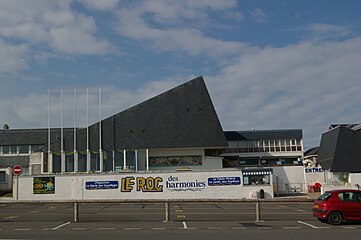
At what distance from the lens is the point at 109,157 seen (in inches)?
2023

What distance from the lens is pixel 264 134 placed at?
79.2 metres

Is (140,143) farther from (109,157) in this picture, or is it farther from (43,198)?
(43,198)

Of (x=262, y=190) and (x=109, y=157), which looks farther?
(x=109, y=157)

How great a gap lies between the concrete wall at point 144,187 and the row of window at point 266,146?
38892 mm

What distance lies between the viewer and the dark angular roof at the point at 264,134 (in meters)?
78.1

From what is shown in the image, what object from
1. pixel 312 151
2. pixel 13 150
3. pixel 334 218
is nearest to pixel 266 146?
pixel 312 151

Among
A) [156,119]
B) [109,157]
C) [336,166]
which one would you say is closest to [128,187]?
[109,157]

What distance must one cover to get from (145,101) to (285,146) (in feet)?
105

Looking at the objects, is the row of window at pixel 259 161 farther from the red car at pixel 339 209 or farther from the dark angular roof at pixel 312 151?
the red car at pixel 339 209

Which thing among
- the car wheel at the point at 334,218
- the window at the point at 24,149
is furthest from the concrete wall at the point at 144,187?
the window at the point at 24,149

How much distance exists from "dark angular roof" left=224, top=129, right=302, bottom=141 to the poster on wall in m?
43.6

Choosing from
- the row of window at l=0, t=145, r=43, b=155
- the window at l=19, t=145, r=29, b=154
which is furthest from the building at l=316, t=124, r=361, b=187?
the window at l=19, t=145, r=29, b=154

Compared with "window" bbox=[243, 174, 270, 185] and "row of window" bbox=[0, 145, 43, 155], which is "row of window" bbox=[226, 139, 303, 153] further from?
"window" bbox=[243, 174, 270, 185]

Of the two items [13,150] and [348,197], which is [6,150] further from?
[348,197]
